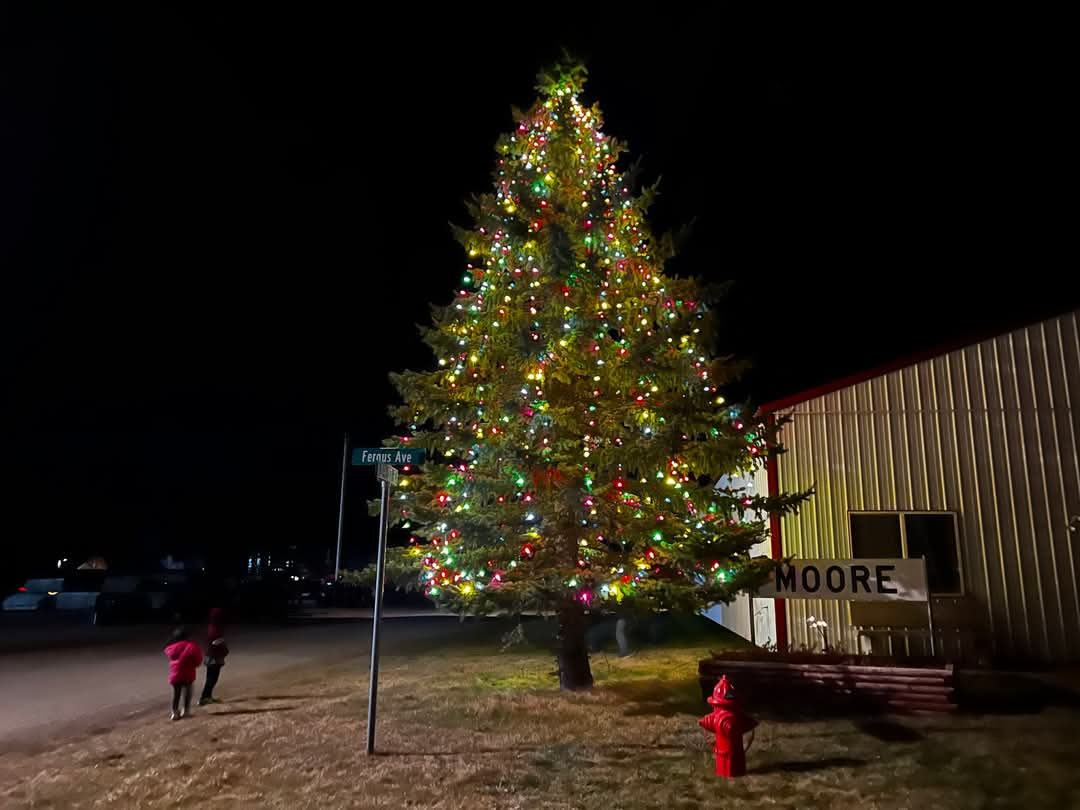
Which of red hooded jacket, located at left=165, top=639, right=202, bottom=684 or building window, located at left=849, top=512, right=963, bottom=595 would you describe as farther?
building window, located at left=849, top=512, right=963, bottom=595

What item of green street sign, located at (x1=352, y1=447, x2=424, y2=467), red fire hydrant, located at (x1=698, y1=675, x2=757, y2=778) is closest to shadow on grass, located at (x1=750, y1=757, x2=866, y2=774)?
red fire hydrant, located at (x1=698, y1=675, x2=757, y2=778)

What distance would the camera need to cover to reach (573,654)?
10055mm

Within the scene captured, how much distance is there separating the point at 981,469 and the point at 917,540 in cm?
145

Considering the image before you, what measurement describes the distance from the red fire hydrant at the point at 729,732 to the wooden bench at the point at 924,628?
601 cm

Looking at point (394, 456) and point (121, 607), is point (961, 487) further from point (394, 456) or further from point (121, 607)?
point (121, 607)

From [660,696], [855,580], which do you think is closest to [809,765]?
[660,696]

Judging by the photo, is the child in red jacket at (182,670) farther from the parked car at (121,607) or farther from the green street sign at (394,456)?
the parked car at (121,607)

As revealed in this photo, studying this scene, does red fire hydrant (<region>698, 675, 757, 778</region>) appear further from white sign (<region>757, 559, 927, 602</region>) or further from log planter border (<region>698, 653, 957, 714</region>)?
white sign (<region>757, 559, 927, 602</region>)

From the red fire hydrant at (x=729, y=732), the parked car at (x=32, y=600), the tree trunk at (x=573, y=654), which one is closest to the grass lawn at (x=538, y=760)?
the red fire hydrant at (x=729, y=732)

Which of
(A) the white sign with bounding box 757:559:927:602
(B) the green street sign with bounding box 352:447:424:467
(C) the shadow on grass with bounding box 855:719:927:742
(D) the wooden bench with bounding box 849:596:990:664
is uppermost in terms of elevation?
(B) the green street sign with bounding box 352:447:424:467

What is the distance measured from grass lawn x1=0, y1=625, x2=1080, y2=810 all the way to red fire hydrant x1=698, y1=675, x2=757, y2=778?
0.12 m

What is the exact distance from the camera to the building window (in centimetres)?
1175

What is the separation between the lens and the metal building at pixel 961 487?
37.5 feet

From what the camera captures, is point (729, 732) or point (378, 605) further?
point (378, 605)
